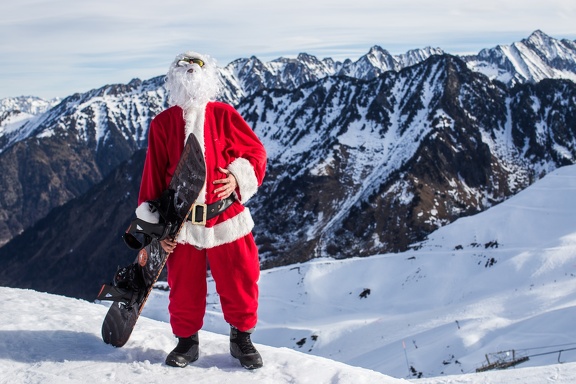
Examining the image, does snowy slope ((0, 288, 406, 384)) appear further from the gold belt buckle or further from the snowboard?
the gold belt buckle

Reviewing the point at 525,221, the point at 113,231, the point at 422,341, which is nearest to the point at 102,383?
the point at 422,341

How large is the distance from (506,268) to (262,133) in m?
158

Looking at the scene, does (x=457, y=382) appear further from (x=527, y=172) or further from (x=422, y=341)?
(x=527, y=172)

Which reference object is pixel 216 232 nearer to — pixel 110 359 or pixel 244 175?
pixel 244 175

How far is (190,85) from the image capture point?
17.4 ft

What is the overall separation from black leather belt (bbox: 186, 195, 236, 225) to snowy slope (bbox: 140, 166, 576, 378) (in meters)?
11.8

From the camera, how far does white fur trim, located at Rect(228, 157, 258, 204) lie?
530cm

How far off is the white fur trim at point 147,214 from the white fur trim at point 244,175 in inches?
33.4

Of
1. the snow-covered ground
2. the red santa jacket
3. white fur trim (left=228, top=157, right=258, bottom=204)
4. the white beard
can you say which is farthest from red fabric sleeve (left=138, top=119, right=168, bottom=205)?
the snow-covered ground

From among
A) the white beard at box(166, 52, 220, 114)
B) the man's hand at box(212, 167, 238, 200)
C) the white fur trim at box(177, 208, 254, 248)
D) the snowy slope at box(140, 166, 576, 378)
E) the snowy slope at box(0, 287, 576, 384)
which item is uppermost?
the white beard at box(166, 52, 220, 114)

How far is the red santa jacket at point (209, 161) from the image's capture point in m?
5.24

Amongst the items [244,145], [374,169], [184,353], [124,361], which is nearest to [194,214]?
[244,145]

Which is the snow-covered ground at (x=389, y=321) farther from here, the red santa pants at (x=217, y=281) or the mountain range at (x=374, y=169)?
the mountain range at (x=374, y=169)

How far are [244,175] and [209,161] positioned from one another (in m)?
0.37
